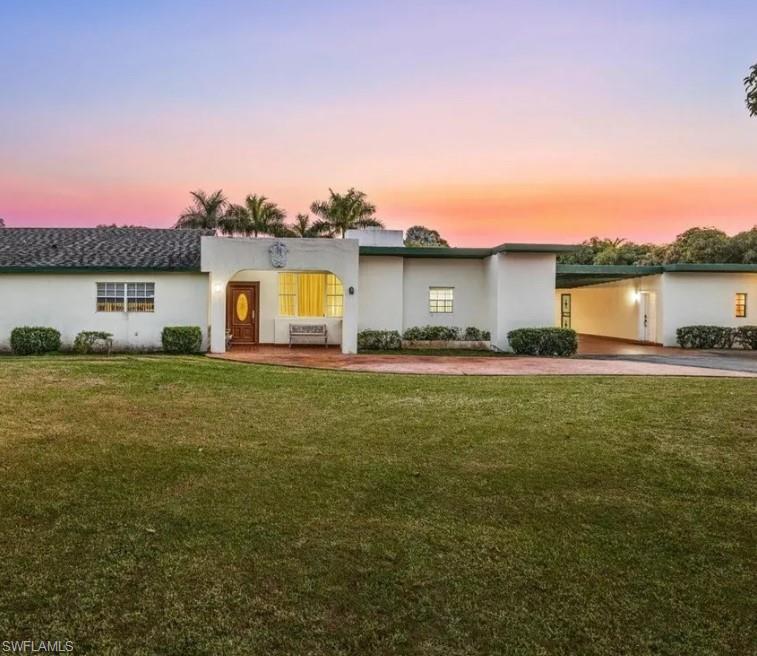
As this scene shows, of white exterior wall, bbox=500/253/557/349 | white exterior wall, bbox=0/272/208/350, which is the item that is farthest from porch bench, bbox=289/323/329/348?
white exterior wall, bbox=500/253/557/349

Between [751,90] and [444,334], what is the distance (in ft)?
44.3

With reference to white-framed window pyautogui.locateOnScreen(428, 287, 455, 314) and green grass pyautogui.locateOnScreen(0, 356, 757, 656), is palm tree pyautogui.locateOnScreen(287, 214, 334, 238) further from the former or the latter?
green grass pyautogui.locateOnScreen(0, 356, 757, 656)

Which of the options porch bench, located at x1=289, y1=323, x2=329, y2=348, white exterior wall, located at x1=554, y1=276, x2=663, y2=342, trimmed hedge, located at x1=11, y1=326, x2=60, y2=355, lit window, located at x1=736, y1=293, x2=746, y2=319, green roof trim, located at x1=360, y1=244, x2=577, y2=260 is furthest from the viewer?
white exterior wall, located at x1=554, y1=276, x2=663, y2=342

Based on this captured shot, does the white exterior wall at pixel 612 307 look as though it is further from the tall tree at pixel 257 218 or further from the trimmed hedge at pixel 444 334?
the tall tree at pixel 257 218

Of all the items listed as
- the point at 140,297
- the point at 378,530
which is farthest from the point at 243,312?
the point at 378,530

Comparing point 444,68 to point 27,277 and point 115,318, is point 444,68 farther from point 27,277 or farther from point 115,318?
point 27,277

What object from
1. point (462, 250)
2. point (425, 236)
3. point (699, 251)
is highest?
point (425, 236)

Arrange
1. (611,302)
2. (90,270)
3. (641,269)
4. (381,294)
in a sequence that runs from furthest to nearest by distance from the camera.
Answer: (611,302)
(641,269)
(381,294)
(90,270)

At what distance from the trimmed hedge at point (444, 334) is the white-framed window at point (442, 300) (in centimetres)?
70

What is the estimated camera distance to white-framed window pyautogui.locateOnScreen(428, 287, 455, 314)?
1845 centimetres

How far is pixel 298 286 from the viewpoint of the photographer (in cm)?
1834

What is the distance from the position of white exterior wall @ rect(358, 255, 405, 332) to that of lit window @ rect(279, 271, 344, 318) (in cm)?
98

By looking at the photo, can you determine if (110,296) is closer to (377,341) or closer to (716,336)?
(377,341)

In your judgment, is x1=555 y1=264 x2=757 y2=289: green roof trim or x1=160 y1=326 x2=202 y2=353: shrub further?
x1=555 y1=264 x2=757 y2=289: green roof trim
